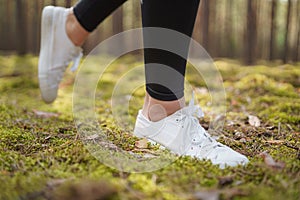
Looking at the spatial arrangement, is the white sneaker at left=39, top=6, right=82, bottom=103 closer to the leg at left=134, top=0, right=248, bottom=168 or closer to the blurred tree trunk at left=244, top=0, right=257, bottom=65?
the leg at left=134, top=0, right=248, bottom=168

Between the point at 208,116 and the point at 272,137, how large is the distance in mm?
520

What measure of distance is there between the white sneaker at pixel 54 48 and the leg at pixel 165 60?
416 millimetres

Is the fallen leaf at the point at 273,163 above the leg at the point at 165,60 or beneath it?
beneath

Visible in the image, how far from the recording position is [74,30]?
1.39m

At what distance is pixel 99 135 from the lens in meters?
1.30

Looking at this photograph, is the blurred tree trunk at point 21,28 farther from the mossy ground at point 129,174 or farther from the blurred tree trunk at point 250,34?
the mossy ground at point 129,174

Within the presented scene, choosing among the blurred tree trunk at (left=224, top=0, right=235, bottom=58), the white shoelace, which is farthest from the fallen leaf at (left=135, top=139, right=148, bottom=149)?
the blurred tree trunk at (left=224, top=0, right=235, bottom=58)

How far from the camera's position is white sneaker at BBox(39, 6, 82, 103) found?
143cm

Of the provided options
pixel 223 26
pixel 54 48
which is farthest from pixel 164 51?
pixel 223 26

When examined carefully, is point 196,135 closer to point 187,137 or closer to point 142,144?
point 187,137

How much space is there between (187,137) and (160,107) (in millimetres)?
148

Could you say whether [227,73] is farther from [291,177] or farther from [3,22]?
[3,22]

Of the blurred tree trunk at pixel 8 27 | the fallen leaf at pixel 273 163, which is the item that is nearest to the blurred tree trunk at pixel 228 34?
the blurred tree trunk at pixel 8 27

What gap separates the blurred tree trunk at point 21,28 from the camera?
6387mm
